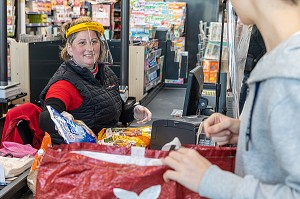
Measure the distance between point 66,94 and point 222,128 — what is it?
4.48 ft

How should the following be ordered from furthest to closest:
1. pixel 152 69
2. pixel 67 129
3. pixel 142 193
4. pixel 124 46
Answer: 1. pixel 152 69
2. pixel 124 46
3. pixel 67 129
4. pixel 142 193

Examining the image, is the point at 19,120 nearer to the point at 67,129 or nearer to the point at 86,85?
the point at 86,85

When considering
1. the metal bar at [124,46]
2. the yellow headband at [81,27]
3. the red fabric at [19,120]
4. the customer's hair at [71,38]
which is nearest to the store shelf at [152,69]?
the metal bar at [124,46]

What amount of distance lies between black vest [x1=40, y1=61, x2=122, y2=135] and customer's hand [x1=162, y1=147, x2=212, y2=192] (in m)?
1.56

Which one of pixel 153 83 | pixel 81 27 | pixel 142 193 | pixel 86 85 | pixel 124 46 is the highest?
pixel 81 27

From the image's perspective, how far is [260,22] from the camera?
898mm

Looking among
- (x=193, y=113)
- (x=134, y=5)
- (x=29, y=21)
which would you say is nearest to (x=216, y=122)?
(x=193, y=113)

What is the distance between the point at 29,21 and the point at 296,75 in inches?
313

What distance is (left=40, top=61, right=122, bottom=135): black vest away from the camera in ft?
7.97

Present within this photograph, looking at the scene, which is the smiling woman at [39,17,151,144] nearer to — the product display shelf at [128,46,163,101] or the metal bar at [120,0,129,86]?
the metal bar at [120,0,129,86]

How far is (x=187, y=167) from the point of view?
903mm

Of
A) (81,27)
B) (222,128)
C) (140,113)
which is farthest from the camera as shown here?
(140,113)

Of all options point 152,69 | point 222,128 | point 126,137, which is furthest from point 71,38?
point 152,69

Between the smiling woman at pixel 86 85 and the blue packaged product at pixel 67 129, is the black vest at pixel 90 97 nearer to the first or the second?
the smiling woman at pixel 86 85
